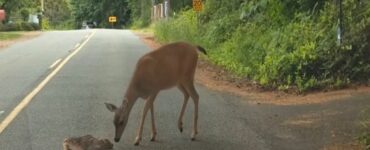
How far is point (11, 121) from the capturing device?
9.36m

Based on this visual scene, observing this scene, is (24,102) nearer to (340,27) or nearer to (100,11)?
(340,27)

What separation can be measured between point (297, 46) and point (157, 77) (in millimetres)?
6844

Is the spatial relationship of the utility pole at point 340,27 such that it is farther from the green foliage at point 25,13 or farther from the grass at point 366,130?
the green foliage at point 25,13

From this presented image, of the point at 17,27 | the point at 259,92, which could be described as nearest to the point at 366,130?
the point at 259,92

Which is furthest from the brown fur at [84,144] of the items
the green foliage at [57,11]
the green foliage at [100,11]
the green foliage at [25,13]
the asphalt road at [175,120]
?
the green foliage at [57,11]

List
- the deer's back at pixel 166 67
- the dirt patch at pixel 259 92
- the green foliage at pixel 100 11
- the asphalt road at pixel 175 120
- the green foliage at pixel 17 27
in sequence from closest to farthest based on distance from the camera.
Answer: the deer's back at pixel 166 67, the asphalt road at pixel 175 120, the dirt patch at pixel 259 92, the green foliage at pixel 17 27, the green foliage at pixel 100 11

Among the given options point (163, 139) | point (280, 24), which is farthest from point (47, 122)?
point (280, 24)

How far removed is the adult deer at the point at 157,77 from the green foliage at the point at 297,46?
418 cm

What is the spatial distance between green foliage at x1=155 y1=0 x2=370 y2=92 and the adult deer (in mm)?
4177

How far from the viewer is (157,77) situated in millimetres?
7770

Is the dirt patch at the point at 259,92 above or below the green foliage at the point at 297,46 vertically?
below

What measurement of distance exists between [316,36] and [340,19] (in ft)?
2.60

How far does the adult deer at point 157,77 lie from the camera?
23.6 ft

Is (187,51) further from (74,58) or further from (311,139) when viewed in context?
(74,58)
